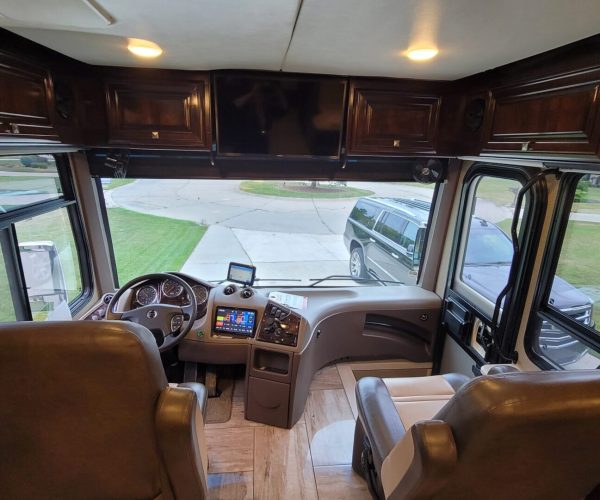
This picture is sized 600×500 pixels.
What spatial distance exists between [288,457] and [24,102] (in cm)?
213

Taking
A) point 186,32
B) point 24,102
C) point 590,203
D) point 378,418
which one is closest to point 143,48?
point 186,32

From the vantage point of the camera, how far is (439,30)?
112 cm

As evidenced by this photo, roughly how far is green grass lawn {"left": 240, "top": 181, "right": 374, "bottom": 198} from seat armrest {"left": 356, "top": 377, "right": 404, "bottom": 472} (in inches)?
51.7

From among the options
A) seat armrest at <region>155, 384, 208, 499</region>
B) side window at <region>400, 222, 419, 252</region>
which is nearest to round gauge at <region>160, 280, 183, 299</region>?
seat armrest at <region>155, 384, 208, 499</region>

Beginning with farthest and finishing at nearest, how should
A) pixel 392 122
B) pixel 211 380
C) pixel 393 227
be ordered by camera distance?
1. pixel 393 227
2. pixel 211 380
3. pixel 392 122

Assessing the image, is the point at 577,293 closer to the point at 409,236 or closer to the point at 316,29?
the point at 409,236

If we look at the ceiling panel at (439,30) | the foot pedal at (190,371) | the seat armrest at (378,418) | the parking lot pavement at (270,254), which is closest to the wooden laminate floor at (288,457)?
the foot pedal at (190,371)

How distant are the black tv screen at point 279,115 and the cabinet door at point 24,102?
0.78 meters

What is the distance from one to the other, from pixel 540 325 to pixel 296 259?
5.19ft

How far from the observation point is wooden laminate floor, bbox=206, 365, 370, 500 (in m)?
1.63

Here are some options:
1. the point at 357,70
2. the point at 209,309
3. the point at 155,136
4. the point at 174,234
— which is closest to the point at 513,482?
the point at 209,309

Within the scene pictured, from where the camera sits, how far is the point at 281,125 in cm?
184

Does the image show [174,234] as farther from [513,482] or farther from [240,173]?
[513,482]

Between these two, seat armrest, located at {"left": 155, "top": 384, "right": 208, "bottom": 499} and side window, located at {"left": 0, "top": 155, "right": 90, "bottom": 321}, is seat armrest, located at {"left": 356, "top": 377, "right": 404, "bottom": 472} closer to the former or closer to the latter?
seat armrest, located at {"left": 155, "top": 384, "right": 208, "bottom": 499}
